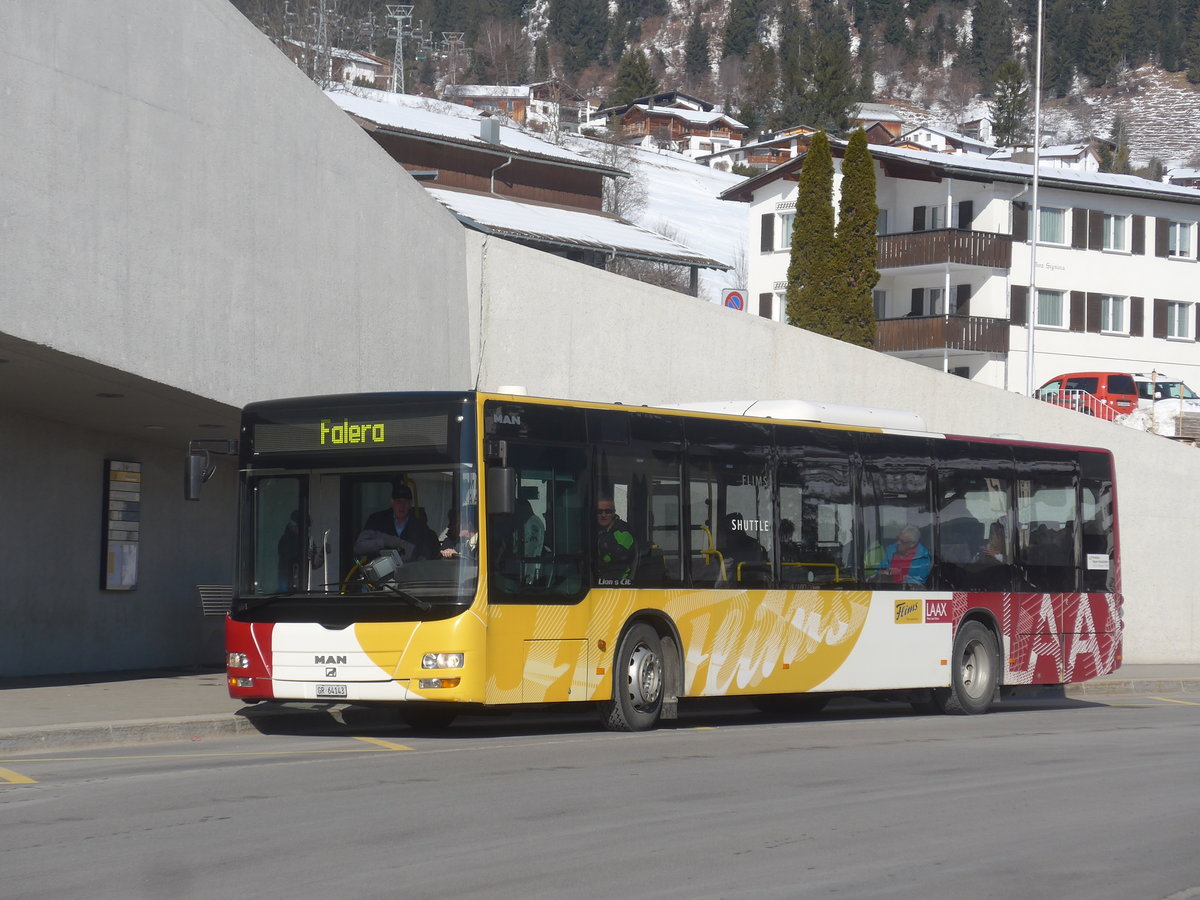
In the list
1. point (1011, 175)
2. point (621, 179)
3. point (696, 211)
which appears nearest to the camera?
point (1011, 175)

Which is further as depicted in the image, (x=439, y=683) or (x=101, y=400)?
(x=101, y=400)

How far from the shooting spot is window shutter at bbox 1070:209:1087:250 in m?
58.7

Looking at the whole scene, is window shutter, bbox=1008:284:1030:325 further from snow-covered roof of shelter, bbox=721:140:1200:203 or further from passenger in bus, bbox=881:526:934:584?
passenger in bus, bbox=881:526:934:584

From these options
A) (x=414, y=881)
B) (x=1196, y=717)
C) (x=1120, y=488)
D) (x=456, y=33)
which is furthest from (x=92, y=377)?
(x=456, y=33)

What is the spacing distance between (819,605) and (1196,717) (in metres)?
5.66

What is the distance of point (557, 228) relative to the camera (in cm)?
4278

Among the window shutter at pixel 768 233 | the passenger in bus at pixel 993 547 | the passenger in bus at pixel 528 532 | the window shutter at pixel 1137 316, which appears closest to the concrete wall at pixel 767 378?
the passenger in bus at pixel 993 547

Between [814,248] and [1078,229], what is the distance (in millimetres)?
12377

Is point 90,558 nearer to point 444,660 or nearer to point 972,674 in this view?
point 444,660

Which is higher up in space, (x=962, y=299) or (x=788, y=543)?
(x=962, y=299)

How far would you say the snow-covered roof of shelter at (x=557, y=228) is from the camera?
128 feet

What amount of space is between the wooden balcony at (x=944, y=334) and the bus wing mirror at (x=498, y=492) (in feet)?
144

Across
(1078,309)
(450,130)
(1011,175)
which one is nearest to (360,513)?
(450,130)

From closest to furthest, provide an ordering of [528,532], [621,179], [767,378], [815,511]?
[528,532] → [815,511] → [767,378] → [621,179]
